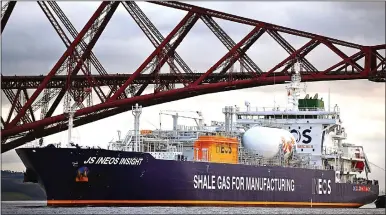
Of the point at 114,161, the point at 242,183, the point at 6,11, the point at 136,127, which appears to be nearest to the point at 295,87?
the point at 242,183

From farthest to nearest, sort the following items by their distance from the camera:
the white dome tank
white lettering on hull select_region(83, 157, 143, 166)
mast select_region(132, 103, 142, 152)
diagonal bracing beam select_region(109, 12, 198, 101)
Answer: diagonal bracing beam select_region(109, 12, 198, 101)
the white dome tank
mast select_region(132, 103, 142, 152)
white lettering on hull select_region(83, 157, 143, 166)

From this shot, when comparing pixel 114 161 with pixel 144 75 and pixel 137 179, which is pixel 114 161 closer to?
pixel 137 179

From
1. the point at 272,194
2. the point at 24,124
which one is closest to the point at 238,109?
the point at 272,194

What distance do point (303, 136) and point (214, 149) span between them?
1133cm

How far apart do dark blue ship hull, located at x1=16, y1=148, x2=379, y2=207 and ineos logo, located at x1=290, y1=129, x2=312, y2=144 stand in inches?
264

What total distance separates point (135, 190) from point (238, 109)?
625 inches

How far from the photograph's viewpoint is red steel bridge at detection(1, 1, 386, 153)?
6238cm

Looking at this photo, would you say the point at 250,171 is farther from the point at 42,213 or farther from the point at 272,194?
the point at 42,213

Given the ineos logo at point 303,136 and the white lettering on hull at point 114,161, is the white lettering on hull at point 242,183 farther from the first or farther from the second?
the ineos logo at point 303,136

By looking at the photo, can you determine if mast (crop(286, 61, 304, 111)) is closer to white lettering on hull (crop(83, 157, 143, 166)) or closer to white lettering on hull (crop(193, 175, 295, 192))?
white lettering on hull (crop(193, 175, 295, 192))

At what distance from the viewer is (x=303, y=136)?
202 ft

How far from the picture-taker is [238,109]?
6181 centimetres

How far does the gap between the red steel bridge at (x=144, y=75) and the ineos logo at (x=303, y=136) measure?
4.62m

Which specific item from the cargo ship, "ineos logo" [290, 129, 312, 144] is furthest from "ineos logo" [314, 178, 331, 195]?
"ineos logo" [290, 129, 312, 144]
